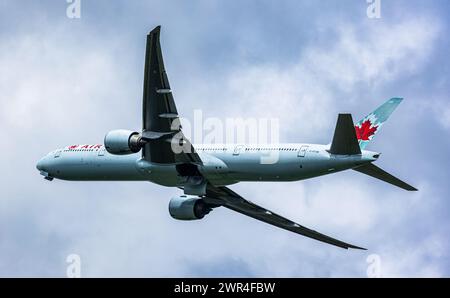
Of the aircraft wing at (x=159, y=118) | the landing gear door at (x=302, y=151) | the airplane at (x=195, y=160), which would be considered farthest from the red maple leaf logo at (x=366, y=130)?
the aircraft wing at (x=159, y=118)

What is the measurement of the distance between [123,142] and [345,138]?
12.1 m

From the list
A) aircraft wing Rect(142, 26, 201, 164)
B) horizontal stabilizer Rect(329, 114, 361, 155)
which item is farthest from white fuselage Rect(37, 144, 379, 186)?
aircraft wing Rect(142, 26, 201, 164)

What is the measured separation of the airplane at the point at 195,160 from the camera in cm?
5328

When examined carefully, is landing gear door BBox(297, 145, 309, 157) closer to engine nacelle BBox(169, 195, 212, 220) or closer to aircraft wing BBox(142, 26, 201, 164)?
aircraft wing BBox(142, 26, 201, 164)

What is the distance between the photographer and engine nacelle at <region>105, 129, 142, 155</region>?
2192 inches

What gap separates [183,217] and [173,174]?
341 centimetres

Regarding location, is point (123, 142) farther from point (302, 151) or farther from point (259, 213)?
point (259, 213)

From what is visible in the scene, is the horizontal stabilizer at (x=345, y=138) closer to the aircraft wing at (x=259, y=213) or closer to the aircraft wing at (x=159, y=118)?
the aircraft wing at (x=159, y=118)

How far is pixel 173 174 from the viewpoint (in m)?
58.8

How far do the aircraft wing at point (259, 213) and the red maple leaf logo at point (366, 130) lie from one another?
8.31 metres

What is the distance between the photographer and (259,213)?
2579 inches
